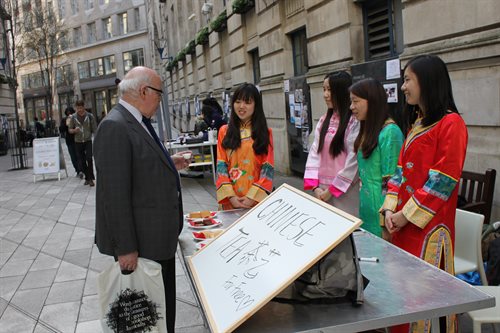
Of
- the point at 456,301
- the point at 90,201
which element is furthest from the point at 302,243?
the point at 90,201

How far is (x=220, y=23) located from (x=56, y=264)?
12.6m

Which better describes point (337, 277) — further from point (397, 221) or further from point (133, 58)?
point (133, 58)

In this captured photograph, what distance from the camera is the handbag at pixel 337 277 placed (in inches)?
74.8

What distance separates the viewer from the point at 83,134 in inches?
483

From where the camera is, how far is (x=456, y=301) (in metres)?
1.86

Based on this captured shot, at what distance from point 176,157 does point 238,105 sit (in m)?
0.87

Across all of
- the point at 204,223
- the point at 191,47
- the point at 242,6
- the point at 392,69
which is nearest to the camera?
the point at 204,223

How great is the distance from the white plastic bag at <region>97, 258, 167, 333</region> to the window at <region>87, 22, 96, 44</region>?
61620mm

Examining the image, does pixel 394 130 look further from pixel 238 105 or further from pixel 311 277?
pixel 311 277

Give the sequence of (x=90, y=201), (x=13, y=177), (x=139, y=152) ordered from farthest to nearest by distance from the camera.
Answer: (x=13, y=177) < (x=90, y=201) < (x=139, y=152)

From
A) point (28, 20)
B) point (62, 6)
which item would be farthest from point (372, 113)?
point (62, 6)

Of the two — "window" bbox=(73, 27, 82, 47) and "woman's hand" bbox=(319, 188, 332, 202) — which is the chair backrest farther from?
"window" bbox=(73, 27, 82, 47)

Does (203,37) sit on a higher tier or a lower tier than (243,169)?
higher

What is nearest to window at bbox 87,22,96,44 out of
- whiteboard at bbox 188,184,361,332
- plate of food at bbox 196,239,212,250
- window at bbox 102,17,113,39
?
window at bbox 102,17,113,39
